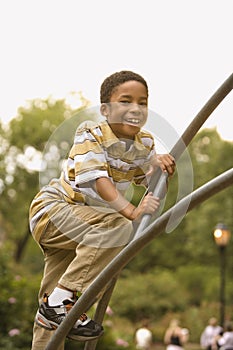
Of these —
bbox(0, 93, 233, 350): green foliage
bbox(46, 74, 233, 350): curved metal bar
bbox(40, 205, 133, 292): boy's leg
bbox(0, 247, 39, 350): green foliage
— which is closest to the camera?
bbox(46, 74, 233, 350): curved metal bar

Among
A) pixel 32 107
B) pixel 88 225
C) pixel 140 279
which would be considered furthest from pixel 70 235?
pixel 32 107

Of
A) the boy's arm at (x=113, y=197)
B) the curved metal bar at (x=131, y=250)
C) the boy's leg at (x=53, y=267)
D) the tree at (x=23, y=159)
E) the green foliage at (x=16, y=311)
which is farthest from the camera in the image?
the tree at (x=23, y=159)

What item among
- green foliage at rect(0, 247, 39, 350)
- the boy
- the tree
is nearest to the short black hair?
the boy

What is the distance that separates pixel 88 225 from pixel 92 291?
429 mm

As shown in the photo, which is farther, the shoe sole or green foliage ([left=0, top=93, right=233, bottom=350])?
green foliage ([left=0, top=93, right=233, bottom=350])

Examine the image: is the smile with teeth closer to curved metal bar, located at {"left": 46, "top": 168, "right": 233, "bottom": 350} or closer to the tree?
curved metal bar, located at {"left": 46, "top": 168, "right": 233, "bottom": 350}

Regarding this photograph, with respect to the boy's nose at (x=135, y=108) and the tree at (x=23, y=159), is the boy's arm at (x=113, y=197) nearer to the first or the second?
the boy's nose at (x=135, y=108)

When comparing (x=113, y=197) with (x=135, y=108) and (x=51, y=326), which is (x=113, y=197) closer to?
(x=135, y=108)

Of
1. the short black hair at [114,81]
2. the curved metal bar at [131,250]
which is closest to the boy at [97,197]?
the short black hair at [114,81]

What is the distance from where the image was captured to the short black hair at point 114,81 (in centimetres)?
368

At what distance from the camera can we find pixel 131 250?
129 inches

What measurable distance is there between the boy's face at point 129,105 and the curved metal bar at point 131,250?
1.95 ft

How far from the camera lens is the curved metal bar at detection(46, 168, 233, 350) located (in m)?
2.92

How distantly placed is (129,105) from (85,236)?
0.58 meters
